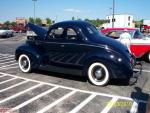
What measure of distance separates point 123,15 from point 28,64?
3320 inches

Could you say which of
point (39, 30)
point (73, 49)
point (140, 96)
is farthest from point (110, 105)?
point (39, 30)

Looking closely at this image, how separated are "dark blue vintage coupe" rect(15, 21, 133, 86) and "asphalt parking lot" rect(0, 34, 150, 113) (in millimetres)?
386

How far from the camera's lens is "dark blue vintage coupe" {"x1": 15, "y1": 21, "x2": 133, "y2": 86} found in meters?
7.31

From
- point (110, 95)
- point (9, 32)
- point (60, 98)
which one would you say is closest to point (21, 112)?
point (60, 98)

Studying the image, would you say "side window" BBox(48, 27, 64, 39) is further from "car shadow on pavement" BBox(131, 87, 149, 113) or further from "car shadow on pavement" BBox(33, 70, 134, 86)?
"car shadow on pavement" BBox(131, 87, 149, 113)

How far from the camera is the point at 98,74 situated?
24.8 feet

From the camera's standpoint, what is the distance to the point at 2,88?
7.12 m

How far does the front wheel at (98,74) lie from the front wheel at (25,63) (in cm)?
256

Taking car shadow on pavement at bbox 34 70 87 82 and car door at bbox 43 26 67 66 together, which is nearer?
car door at bbox 43 26 67 66

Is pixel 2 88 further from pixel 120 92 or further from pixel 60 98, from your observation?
pixel 120 92

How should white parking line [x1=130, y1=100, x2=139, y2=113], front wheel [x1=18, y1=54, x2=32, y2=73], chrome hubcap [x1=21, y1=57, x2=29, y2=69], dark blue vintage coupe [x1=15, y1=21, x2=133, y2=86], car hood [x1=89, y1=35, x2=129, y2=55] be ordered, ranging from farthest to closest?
1. chrome hubcap [x1=21, y1=57, x2=29, y2=69]
2. front wheel [x1=18, y1=54, x2=32, y2=73]
3. car hood [x1=89, y1=35, x2=129, y2=55]
4. dark blue vintage coupe [x1=15, y1=21, x2=133, y2=86]
5. white parking line [x1=130, y1=100, x2=139, y2=113]

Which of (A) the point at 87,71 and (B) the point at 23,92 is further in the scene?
(A) the point at 87,71

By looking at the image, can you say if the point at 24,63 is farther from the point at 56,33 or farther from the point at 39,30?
the point at 56,33

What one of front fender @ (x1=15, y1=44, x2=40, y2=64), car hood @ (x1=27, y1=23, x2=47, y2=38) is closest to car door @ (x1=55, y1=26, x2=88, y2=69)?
front fender @ (x1=15, y1=44, x2=40, y2=64)
